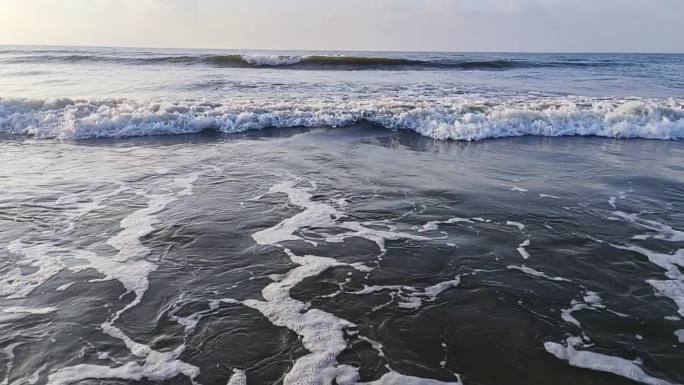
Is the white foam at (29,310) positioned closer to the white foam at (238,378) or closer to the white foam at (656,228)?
the white foam at (238,378)

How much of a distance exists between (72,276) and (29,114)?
10.8 metres

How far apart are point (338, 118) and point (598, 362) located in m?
10.6

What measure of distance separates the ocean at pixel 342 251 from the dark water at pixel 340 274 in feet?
0.08

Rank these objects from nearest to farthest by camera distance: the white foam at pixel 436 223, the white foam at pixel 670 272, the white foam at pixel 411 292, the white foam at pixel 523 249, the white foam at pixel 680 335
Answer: the white foam at pixel 680 335
the white foam at pixel 411 292
the white foam at pixel 670 272
the white foam at pixel 523 249
the white foam at pixel 436 223

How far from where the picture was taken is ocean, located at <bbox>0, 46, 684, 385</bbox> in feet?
11.3

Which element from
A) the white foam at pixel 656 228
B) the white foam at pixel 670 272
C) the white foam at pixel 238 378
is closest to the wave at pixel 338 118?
the white foam at pixel 656 228

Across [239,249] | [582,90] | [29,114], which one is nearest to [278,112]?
[29,114]

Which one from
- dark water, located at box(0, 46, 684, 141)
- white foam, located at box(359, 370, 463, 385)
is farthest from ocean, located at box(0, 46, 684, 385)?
dark water, located at box(0, 46, 684, 141)

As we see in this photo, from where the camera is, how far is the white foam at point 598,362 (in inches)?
127

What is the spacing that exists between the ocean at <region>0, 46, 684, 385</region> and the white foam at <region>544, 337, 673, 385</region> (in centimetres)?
2

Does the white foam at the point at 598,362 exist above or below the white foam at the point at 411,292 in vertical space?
below

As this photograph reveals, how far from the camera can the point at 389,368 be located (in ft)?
10.9

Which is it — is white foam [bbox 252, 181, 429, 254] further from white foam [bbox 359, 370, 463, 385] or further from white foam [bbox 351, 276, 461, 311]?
white foam [bbox 359, 370, 463, 385]

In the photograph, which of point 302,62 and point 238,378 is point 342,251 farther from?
point 302,62
